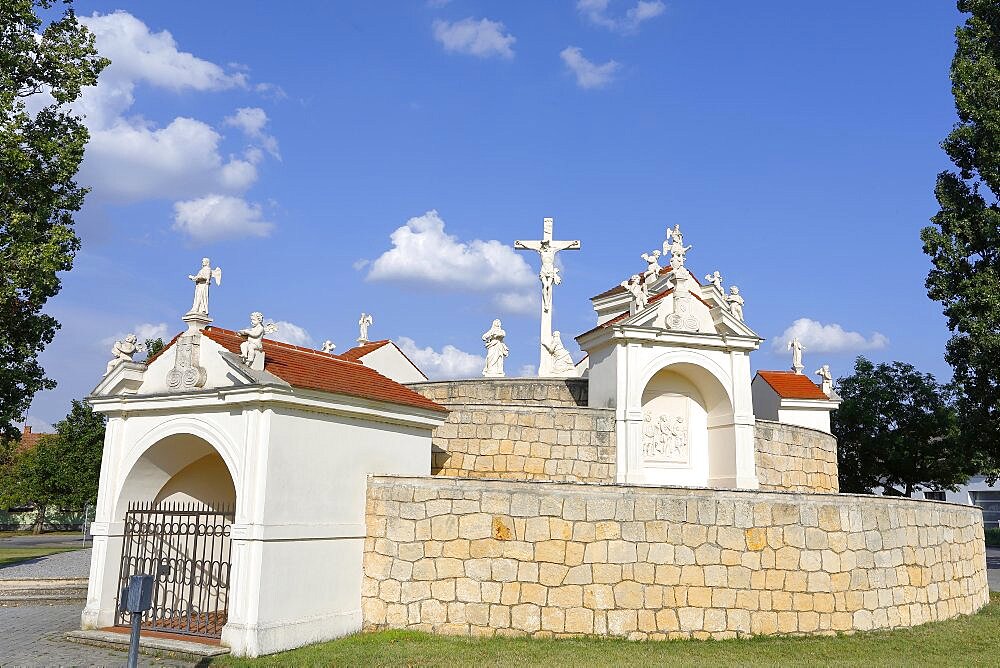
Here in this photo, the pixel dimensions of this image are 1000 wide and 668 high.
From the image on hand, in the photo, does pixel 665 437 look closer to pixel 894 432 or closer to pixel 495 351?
pixel 495 351

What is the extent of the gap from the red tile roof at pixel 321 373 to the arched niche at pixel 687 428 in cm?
593

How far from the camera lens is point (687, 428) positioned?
17.4m

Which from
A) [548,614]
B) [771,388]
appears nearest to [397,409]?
[548,614]

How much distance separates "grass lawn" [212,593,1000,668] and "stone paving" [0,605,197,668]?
5.29 feet

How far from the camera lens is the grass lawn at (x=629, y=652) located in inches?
399

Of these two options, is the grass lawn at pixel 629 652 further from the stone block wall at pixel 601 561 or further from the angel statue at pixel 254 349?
the angel statue at pixel 254 349

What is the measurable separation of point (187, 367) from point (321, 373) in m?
2.01

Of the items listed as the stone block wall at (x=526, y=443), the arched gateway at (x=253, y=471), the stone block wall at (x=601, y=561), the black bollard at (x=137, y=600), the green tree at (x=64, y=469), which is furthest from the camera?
the green tree at (x=64, y=469)

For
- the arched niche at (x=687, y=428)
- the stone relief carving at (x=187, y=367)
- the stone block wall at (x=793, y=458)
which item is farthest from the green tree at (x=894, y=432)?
the stone relief carving at (x=187, y=367)

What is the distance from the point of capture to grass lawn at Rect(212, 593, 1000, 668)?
1012 centimetres

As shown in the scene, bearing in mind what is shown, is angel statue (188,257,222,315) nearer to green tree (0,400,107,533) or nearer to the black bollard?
the black bollard

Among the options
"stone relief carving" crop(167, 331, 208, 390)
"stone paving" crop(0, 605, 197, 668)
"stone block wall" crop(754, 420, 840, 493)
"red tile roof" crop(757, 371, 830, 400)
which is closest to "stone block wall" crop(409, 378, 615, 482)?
"stone block wall" crop(754, 420, 840, 493)

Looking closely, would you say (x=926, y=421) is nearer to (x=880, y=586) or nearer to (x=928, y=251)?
(x=928, y=251)

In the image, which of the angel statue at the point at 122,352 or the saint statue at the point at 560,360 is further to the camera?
the saint statue at the point at 560,360
